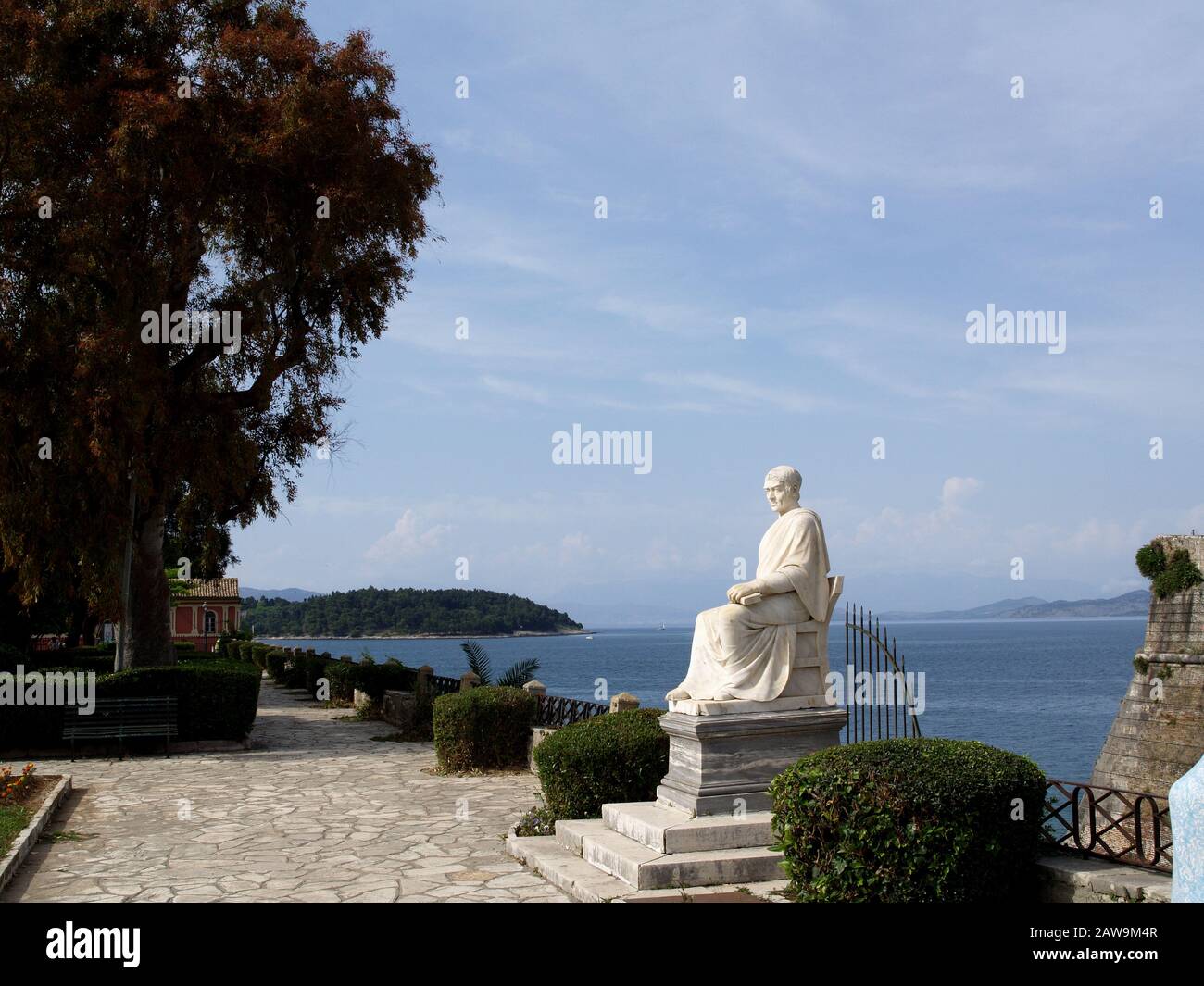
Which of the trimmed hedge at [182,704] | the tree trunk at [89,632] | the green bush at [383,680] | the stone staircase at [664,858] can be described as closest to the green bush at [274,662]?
the tree trunk at [89,632]

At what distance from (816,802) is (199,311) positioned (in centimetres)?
1554

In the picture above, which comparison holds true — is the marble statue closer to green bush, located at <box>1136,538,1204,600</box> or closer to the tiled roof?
green bush, located at <box>1136,538,1204,600</box>

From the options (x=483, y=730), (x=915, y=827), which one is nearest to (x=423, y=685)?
(x=483, y=730)

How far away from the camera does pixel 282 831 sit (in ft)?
31.8

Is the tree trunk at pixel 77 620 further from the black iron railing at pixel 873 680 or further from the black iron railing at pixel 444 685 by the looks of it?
the black iron railing at pixel 873 680

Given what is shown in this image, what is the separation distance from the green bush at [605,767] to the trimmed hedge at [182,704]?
8.45 meters

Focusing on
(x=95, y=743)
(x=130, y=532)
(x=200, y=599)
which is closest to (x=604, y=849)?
(x=95, y=743)

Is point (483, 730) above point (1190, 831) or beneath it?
beneath

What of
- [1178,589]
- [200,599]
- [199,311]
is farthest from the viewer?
[200,599]

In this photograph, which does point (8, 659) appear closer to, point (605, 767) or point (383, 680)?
point (383, 680)

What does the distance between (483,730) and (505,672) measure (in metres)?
6.39

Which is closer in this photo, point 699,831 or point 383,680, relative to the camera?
point 699,831

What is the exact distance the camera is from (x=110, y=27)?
1658cm
